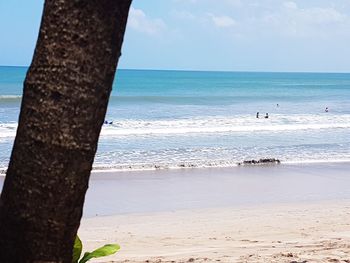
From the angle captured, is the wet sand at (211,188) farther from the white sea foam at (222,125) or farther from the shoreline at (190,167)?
the white sea foam at (222,125)

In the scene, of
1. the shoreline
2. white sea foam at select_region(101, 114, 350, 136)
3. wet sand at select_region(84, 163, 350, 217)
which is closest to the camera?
wet sand at select_region(84, 163, 350, 217)

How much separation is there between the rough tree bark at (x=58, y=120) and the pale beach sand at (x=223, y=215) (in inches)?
192

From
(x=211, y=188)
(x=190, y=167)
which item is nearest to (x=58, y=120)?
(x=211, y=188)

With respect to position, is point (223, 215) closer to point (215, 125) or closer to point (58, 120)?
point (58, 120)

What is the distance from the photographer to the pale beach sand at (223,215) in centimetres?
745

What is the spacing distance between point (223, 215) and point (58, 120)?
9.54m

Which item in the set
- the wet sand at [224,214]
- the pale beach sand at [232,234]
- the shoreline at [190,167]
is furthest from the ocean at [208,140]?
the pale beach sand at [232,234]

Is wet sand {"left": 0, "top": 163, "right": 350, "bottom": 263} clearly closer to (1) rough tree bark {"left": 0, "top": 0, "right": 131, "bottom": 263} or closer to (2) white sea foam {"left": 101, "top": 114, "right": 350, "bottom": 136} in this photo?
A: (1) rough tree bark {"left": 0, "top": 0, "right": 131, "bottom": 263}

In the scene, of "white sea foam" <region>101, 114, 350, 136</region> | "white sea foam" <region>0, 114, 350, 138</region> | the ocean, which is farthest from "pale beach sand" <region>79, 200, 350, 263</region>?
"white sea foam" <region>101, 114, 350, 136</region>

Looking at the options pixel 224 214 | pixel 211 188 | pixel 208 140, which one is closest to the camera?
pixel 224 214

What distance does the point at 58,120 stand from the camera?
5.14ft

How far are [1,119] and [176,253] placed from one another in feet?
85.0

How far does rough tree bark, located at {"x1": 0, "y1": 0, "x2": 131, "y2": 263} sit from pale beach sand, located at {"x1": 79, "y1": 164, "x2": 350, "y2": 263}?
487cm

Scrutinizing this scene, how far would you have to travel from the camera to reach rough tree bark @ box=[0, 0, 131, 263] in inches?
61.4
